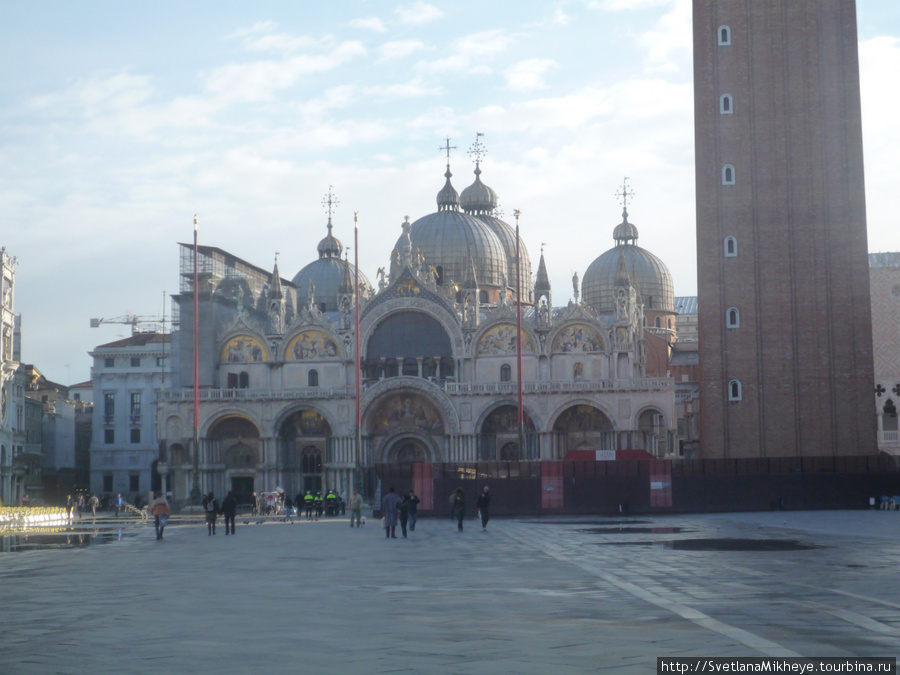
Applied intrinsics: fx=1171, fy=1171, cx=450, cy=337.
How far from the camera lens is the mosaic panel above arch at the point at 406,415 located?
65.4 metres

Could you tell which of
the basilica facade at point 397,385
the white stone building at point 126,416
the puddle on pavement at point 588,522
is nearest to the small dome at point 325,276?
the white stone building at point 126,416

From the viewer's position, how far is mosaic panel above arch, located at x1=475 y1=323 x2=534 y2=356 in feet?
212

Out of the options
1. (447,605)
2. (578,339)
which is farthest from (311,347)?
(447,605)

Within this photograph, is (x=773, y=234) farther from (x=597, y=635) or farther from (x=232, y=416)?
(x=597, y=635)

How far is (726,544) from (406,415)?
41969 millimetres

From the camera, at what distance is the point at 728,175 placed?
161 ft

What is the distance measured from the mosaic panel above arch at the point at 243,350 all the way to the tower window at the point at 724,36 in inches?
1243

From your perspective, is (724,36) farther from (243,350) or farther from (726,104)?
(243,350)

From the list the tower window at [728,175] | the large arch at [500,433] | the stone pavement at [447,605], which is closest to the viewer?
the stone pavement at [447,605]

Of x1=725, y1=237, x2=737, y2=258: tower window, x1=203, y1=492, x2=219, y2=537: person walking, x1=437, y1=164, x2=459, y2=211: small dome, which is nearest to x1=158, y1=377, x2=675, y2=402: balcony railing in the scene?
x1=725, y1=237, x2=737, y2=258: tower window

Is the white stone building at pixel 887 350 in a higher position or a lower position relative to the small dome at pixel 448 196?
lower

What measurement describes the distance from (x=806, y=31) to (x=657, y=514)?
70.8 feet

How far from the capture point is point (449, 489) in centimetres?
4372

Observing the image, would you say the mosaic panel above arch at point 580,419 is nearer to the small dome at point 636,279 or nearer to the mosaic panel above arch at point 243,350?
the mosaic panel above arch at point 243,350
